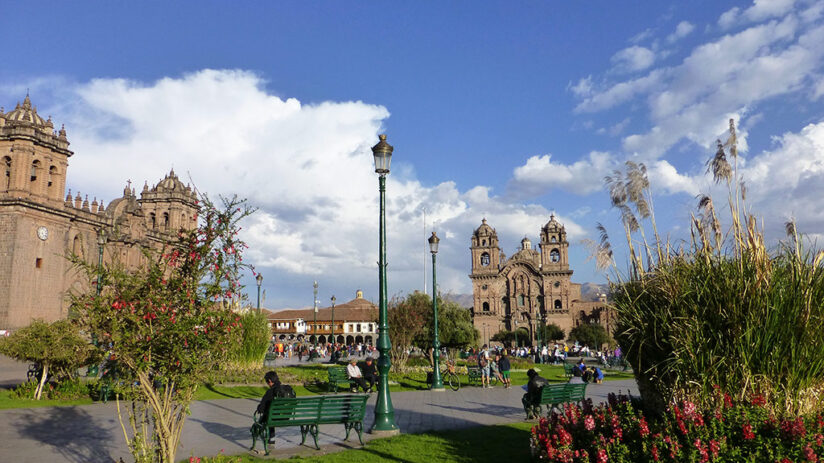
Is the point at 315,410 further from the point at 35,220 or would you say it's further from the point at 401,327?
the point at 35,220

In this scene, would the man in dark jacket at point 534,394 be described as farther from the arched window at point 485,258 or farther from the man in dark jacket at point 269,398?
the arched window at point 485,258

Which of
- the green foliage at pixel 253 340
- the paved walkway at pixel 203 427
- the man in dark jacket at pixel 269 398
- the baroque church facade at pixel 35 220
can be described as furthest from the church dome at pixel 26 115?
the man in dark jacket at pixel 269 398

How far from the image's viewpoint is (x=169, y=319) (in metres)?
5.19

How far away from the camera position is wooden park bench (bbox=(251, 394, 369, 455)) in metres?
7.82

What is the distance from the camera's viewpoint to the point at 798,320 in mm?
5512

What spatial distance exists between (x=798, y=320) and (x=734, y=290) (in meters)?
0.63

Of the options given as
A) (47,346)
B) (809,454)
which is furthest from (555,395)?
(47,346)

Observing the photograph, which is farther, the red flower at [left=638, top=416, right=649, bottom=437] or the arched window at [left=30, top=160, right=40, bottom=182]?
the arched window at [left=30, top=160, right=40, bottom=182]

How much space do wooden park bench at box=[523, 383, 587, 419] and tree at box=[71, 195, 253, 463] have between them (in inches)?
259

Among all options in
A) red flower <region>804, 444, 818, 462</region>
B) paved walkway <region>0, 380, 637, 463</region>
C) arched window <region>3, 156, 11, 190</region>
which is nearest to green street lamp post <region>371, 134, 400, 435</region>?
paved walkway <region>0, 380, 637, 463</region>

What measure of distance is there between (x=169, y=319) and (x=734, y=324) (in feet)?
18.3

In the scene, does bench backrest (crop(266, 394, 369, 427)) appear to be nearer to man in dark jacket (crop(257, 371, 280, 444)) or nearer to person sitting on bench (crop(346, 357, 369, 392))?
man in dark jacket (crop(257, 371, 280, 444))

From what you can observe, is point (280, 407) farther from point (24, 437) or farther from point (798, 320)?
point (798, 320)

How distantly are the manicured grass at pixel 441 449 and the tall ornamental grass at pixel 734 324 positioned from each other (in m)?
2.34
